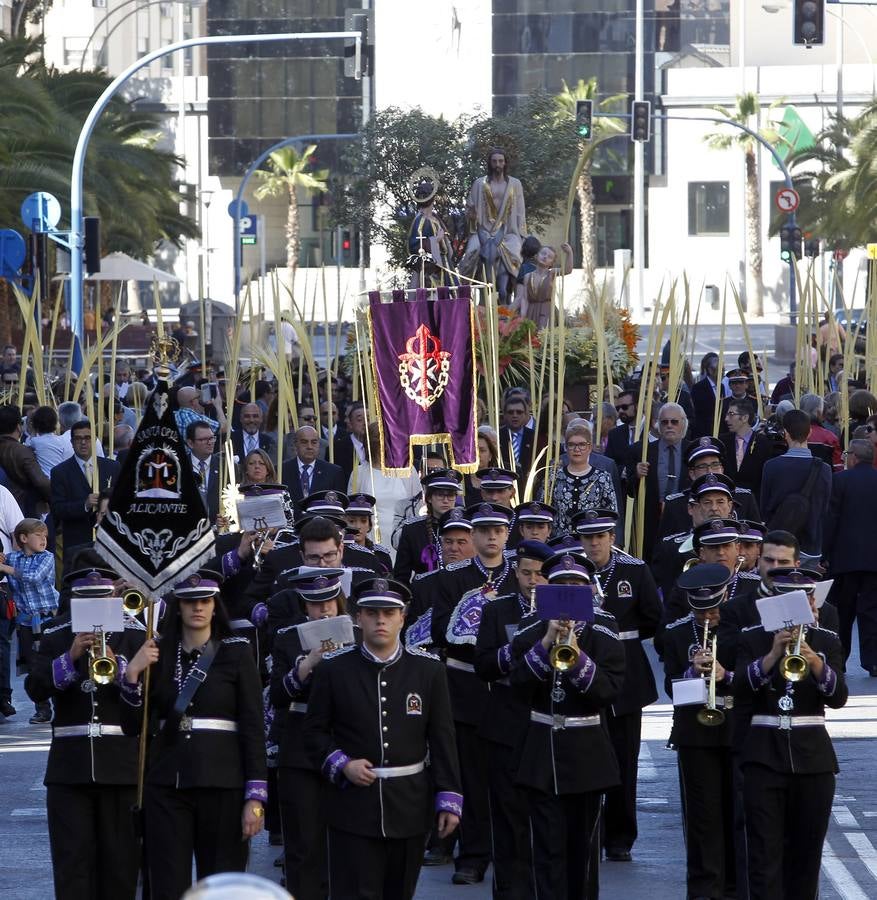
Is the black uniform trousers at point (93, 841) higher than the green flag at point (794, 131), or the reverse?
the green flag at point (794, 131)

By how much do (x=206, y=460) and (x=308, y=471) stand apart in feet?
2.38

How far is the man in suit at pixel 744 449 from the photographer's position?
1458cm

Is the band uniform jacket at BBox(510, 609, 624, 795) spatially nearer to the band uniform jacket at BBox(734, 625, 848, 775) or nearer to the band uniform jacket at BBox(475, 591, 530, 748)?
the band uniform jacket at BBox(475, 591, 530, 748)

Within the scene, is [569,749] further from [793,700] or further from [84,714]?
[84,714]

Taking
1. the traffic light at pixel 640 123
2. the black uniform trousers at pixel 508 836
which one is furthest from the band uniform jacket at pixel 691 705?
the traffic light at pixel 640 123

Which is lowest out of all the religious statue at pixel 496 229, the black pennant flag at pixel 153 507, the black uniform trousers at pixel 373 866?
the black uniform trousers at pixel 373 866

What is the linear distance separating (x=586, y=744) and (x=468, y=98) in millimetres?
59447

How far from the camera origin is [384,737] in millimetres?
6840

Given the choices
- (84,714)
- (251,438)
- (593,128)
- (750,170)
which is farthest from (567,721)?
(750,170)

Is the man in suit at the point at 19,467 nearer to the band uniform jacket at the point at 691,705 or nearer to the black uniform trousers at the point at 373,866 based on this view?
the band uniform jacket at the point at 691,705

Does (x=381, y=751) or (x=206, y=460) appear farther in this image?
(x=206, y=460)

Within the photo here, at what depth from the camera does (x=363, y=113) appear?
6781 cm

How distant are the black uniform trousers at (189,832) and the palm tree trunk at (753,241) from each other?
2373 inches

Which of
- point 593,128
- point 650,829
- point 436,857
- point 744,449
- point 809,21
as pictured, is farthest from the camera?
point 593,128
